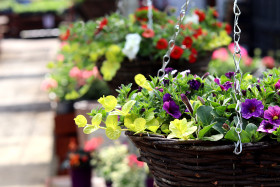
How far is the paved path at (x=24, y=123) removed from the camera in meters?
4.47

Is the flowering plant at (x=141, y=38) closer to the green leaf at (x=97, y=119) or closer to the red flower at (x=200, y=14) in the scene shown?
the red flower at (x=200, y=14)

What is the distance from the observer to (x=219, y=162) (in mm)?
917

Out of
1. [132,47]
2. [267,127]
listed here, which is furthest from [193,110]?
[132,47]

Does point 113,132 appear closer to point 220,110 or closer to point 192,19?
point 220,110

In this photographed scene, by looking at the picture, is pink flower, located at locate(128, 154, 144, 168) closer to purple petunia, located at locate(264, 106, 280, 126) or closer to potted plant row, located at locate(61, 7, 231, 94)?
potted plant row, located at locate(61, 7, 231, 94)

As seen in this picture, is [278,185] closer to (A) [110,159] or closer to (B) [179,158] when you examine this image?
(B) [179,158]

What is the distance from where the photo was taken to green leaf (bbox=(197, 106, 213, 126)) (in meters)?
0.95

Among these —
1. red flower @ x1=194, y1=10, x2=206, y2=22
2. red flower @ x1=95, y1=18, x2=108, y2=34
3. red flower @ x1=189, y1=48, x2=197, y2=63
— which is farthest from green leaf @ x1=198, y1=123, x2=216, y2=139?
red flower @ x1=194, y1=10, x2=206, y2=22

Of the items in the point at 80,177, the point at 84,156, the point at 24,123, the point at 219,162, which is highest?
the point at 219,162

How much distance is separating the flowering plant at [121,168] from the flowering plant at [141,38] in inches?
41.8

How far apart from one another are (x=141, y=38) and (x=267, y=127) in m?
0.97

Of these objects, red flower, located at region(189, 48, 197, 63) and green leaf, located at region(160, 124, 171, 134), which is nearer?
green leaf, located at region(160, 124, 171, 134)

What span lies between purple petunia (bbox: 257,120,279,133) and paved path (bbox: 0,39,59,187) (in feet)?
11.3

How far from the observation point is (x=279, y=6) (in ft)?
18.9
